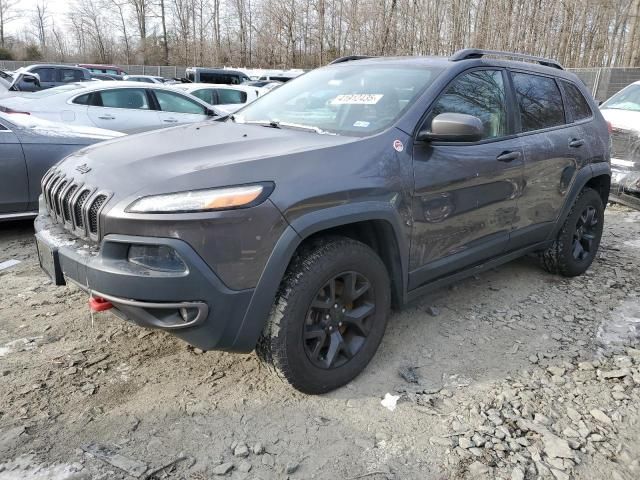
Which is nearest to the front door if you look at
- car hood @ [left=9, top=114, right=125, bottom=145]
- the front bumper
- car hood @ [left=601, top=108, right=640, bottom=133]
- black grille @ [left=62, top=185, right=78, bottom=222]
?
the front bumper

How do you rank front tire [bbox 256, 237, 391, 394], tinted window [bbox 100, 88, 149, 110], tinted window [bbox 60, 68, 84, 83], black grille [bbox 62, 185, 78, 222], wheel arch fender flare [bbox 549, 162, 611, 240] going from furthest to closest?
tinted window [bbox 60, 68, 84, 83]
tinted window [bbox 100, 88, 149, 110]
wheel arch fender flare [bbox 549, 162, 611, 240]
black grille [bbox 62, 185, 78, 222]
front tire [bbox 256, 237, 391, 394]

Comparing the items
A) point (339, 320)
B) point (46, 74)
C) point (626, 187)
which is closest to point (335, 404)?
point (339, 320)

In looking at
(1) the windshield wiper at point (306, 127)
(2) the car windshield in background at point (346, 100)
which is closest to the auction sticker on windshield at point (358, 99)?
(2) the car windshield in background at point (346, 100)

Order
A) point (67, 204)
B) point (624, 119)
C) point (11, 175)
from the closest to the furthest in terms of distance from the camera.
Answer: point (67, 204), point (11, 175), point (624, 119)

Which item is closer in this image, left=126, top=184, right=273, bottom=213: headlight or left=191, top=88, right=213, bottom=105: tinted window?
left=126, top=184, right=273, bottom=213: headlight

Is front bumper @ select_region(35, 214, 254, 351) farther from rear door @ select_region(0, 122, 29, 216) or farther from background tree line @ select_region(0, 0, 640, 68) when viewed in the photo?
background tree line @ select_region(0, 0, 640, 68)

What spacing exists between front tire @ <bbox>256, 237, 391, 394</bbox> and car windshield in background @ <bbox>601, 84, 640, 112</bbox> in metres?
6.34

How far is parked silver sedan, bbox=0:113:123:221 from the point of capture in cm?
473

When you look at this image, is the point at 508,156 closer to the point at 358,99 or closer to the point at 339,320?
the point at 358,99

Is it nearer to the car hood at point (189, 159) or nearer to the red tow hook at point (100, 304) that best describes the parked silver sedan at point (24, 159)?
the car hood at point (189, 159)

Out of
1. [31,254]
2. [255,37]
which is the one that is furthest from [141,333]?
[255,37]

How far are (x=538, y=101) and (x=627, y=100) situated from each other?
476 centimetres

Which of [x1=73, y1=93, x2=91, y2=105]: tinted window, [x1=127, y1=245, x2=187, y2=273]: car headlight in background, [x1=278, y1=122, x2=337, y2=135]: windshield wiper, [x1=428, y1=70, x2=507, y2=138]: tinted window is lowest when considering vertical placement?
[x1=127, y1=245, x2=187, y2=273]: car headlight in background

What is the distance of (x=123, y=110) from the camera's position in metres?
8.13
